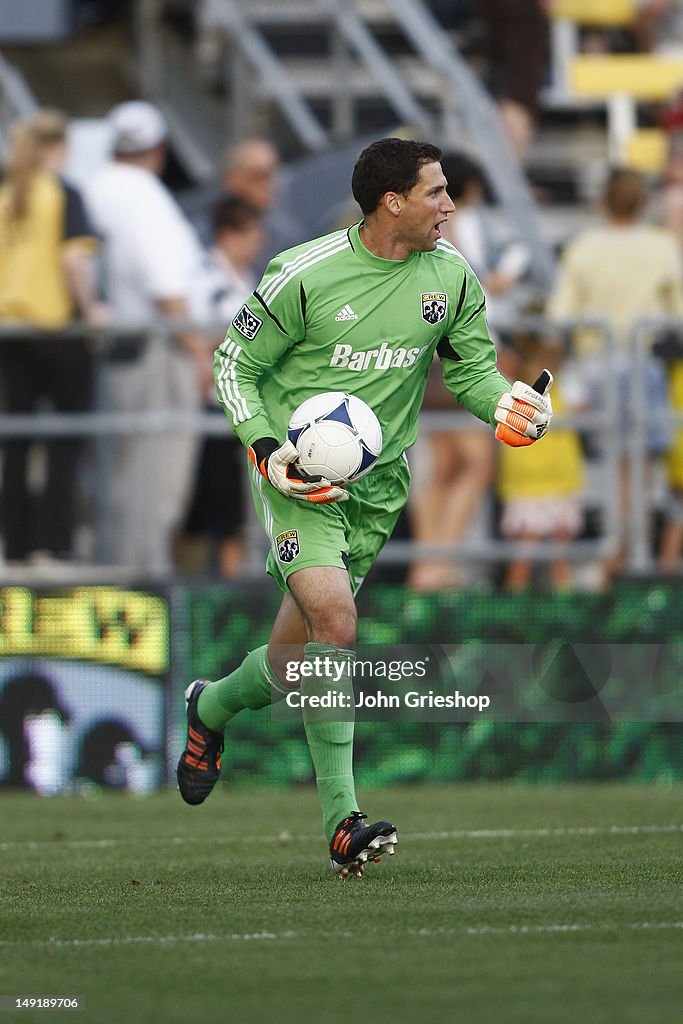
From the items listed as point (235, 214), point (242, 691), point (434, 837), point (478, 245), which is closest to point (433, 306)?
point (242, 691)

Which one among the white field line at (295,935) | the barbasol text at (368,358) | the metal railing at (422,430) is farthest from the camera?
the metal railing at (422,430)

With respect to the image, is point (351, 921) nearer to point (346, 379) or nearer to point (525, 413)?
point (525, 413)

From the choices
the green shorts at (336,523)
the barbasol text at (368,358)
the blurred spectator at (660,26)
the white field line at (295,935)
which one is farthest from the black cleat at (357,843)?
the blurred spectator at (660,26)

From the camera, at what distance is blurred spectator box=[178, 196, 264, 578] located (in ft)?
36.5

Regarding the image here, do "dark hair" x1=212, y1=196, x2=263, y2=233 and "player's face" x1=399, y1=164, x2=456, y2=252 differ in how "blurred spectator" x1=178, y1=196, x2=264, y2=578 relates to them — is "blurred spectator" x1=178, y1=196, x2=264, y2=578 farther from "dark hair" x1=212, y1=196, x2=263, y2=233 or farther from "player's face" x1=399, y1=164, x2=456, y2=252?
"player's face" x1=399, y1=164, x2=456, y2=252

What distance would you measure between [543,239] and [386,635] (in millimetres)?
4595

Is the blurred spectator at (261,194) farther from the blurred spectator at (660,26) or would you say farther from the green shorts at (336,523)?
the blurred spectator at (660,26)

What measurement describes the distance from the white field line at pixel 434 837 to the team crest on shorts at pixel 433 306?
7.12ft

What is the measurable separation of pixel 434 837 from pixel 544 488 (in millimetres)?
3650

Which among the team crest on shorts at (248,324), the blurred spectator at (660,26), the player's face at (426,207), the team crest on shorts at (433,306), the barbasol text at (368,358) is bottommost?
the barbasol text at (368,358)

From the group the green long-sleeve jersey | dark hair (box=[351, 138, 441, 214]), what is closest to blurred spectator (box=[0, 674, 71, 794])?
the green long-sleeve jersey

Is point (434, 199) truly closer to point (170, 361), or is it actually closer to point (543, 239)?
point (170, 361)

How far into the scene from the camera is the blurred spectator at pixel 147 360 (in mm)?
10898

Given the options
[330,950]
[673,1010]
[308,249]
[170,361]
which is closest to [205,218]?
[170,361]
